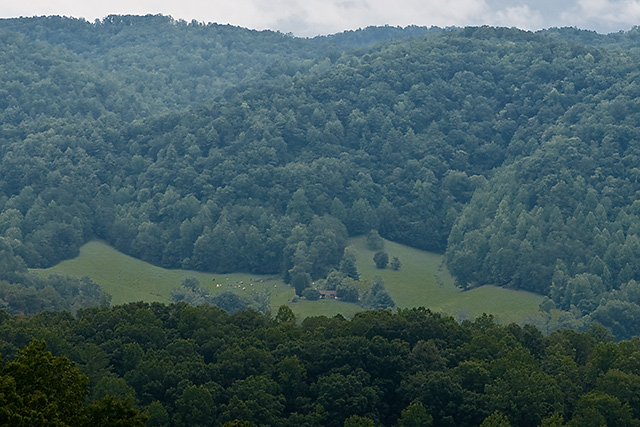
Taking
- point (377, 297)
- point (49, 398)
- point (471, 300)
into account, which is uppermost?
point (49, 398)

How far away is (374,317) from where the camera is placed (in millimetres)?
97500

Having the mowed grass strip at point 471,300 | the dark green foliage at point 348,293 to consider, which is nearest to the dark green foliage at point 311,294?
the dark green foliage at point 348,293

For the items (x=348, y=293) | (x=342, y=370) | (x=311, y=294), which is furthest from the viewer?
(x=348, y=293)

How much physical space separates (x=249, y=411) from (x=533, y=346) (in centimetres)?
3062

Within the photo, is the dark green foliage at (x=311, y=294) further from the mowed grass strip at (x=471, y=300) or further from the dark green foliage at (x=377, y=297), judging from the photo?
the mowed grass strip at (x=471, y=300)

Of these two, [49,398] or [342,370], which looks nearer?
[49,398]

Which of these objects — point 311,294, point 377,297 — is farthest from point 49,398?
point 311,294

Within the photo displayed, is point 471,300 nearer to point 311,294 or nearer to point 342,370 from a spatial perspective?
point 311,294

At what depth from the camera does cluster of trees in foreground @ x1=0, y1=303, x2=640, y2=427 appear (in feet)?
269

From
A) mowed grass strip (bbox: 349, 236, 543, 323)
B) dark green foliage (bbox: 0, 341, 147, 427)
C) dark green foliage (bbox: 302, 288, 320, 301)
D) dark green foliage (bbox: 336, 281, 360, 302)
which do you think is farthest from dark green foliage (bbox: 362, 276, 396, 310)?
dark green foliage (bbox: 0, 341, 147, 427)

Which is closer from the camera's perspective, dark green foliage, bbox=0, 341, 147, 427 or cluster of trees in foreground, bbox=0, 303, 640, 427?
dark green foliage, bbox=0, 341, 147, 427

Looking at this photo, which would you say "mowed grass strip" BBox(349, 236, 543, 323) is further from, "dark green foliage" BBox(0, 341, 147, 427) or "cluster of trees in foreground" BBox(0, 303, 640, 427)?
"dark green foliage" BBox(0, 341, 147, 427)

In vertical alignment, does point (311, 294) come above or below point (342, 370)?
below

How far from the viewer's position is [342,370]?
89.5 meters
